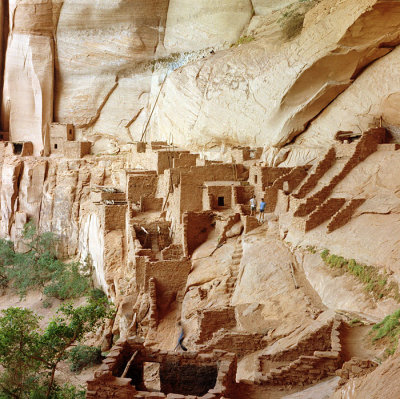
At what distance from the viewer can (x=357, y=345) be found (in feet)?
28.4

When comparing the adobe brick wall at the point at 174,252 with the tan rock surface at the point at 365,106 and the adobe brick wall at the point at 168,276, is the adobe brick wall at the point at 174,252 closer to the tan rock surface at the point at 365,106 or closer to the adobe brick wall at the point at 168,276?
the adobe brick wall at the point at 168,276

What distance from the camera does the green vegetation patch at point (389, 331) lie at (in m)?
8.08

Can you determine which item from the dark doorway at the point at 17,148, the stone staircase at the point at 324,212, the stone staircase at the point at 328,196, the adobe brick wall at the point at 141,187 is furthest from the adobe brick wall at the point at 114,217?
the dark doorway at the point at 17,148

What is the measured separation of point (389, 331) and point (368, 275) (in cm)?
300

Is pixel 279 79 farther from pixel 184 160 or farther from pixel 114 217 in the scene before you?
pixel 114 217

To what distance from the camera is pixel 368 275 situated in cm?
1129

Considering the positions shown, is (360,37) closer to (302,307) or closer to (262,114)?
(262,114)

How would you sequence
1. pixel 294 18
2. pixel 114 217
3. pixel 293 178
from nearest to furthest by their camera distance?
pixel 293 178
pixel 114 217
pixel 294 18

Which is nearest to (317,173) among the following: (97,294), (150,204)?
(150,204)

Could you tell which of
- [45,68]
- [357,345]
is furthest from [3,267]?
[357,345]

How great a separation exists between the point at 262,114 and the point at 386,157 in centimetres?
705

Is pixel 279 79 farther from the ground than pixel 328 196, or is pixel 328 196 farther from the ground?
pixel 279 79

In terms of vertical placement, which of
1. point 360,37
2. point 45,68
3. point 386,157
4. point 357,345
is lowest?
point 357,345

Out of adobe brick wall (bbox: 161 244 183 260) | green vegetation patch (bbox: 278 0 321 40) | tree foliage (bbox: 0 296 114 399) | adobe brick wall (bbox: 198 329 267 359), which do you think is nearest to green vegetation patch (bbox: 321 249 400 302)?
adobe brick wall (bbox: 198 329 267 359)
